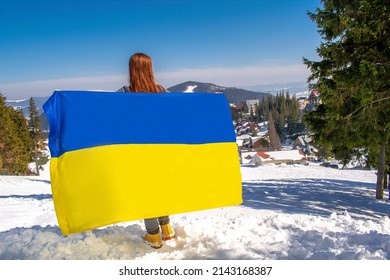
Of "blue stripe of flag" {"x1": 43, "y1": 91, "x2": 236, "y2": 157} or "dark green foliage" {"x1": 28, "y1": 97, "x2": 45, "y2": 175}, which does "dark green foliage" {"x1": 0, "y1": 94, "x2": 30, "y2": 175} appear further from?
"blue stripe of flag" {"x1": 43, "y1": 91, "x2": 236, "y2": 157}

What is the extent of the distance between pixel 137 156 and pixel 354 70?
711 centimetres

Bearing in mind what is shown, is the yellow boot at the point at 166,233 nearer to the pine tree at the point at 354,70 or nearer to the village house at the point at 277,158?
the pine tree at the point at 354,70

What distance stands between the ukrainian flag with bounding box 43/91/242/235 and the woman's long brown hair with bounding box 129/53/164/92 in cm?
17

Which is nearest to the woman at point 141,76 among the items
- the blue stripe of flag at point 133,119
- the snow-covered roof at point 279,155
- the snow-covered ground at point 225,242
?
the blue stripe of flag at point 133,119

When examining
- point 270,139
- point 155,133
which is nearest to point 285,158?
point 270,139

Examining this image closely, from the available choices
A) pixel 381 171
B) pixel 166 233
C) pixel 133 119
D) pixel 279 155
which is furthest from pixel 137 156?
pixel 279 155

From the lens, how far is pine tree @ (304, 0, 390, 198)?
8.46m

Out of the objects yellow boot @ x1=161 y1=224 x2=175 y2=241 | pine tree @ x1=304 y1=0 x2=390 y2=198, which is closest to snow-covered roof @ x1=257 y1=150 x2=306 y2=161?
pine tree @ x1=304 y1=0 x2=390 y2=198

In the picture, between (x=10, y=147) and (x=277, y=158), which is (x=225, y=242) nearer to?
(x=10, y=147)

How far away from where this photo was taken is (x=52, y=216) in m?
9.02

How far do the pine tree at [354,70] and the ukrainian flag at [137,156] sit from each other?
581 cm

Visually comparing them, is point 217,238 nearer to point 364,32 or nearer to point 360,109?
→ point 364,32

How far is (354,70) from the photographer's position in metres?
8.84
